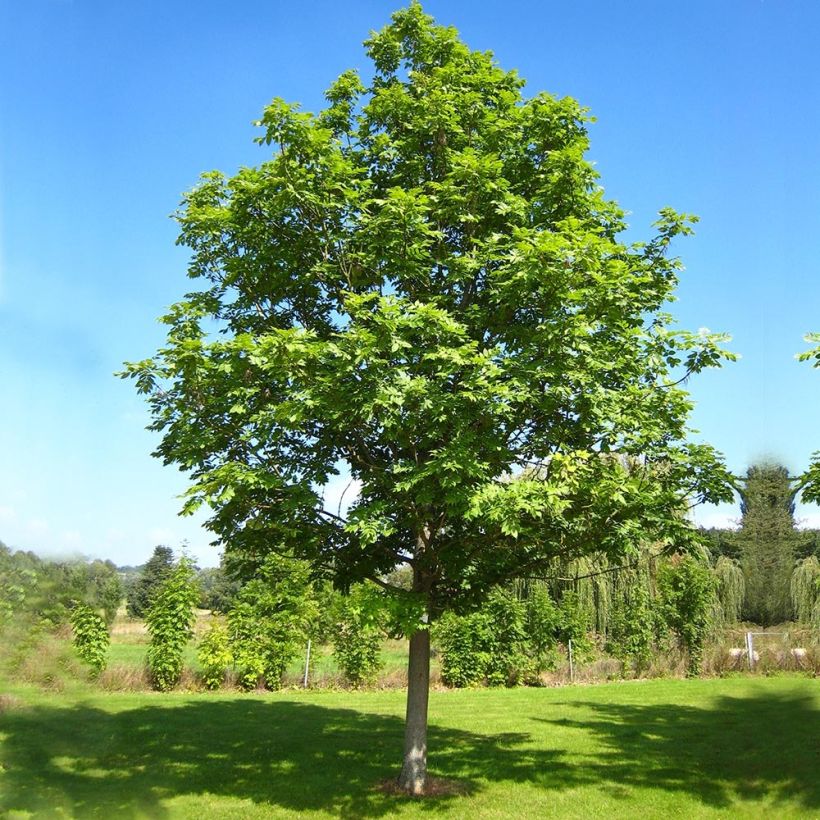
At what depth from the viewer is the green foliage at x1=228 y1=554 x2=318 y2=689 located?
17641mm

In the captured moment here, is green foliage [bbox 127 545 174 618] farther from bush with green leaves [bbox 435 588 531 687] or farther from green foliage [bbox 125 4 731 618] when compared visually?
green foliage [bbox 125 4 731 618]

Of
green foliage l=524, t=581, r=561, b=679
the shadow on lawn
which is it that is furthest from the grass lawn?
green foliage l=524, t=581, r=561, b=679

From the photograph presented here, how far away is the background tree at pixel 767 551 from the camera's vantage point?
904 inches

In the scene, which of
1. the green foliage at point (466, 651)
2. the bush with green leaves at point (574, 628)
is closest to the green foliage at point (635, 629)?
the bush with green leaves at point (574, 628)

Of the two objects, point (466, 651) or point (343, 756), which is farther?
point (466, 651)

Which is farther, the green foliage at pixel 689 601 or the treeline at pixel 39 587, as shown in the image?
the green foliage at pixel 689 601

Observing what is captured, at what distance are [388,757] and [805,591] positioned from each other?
17311mm

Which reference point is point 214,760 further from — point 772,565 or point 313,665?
point 772,565

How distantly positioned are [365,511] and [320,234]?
337 centimetres

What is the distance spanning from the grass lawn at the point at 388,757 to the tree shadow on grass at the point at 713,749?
37 mm

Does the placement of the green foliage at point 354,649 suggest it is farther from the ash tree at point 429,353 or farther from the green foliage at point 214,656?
the ash tree at point 429,353

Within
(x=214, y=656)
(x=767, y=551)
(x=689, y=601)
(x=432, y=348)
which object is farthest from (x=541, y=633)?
(x=432, y=348)

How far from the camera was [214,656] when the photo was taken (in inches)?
679

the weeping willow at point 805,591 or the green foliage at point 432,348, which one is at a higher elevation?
the green foliage at point 432,348
